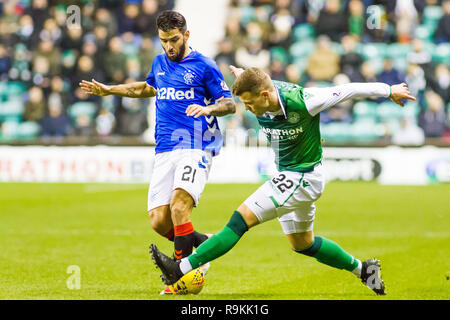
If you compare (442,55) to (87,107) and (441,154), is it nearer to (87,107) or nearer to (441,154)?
(441,154)

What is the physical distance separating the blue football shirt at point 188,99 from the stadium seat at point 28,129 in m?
13.7

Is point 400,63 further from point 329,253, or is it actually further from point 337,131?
point 329,253

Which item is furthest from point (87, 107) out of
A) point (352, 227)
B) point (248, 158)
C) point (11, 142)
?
point (352, 227)

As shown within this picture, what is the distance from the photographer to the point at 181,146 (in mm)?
7129

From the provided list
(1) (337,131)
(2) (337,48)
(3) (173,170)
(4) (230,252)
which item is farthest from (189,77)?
(2) (337,48)

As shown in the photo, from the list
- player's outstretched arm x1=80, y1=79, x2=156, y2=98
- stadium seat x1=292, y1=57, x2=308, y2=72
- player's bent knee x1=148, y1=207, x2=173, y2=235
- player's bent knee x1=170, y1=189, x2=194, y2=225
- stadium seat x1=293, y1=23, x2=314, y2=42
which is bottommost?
player's bent knee x1=148, y1=207, x2=173, y2=235

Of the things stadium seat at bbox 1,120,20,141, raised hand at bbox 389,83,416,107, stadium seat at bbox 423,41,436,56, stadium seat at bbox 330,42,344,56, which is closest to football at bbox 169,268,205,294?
raised hand at bbox 389,83,416,107

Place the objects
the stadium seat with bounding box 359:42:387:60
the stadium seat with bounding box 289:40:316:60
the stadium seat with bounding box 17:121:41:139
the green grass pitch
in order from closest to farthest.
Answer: the green grass pitch
the stadium seat with bounding box 17:121:41:139
the stadium seat with bounding box 359:42:387:60
the stadium seat with bounding box 289:40:316:60

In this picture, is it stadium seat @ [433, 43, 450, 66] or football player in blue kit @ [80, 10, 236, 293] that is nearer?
football player in blue kit @ [80, 10, 236, 293]

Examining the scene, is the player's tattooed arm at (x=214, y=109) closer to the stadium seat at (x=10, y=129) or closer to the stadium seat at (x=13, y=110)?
the stadium seat at (x=10, y=129)

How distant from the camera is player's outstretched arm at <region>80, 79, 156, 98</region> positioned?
7355 millimetres

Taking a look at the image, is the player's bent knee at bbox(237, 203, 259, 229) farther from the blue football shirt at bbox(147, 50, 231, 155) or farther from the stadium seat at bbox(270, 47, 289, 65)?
the stadium seat at bbox(270, 47, 289, 65)

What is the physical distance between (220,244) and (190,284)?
23.7 inches

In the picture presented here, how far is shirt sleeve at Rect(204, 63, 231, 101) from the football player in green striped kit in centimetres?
77
